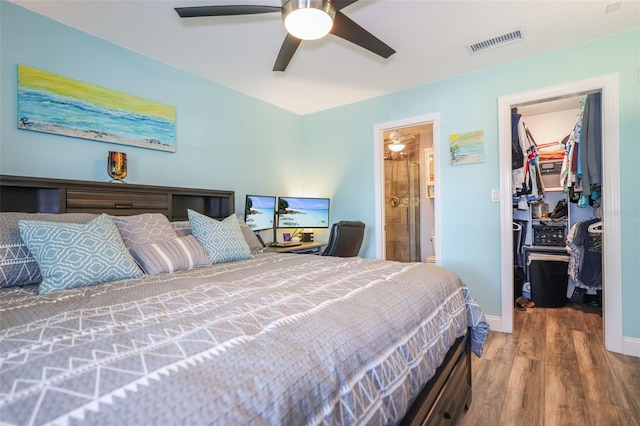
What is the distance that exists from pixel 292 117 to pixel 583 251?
3.66 meters

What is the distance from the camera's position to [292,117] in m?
4.18

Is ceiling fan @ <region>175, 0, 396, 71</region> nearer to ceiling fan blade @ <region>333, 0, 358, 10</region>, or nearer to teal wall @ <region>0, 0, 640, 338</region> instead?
ceiling fan blade @ <region>333, 0, 358, 10</region>

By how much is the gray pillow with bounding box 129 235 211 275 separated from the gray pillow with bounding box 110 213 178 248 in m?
0.06

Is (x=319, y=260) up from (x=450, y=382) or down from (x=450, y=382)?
up

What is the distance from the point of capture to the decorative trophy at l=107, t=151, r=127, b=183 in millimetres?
2326

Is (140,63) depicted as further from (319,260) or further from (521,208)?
(521,208)

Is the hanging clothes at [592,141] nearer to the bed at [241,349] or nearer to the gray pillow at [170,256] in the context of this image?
the bed at [241,349]

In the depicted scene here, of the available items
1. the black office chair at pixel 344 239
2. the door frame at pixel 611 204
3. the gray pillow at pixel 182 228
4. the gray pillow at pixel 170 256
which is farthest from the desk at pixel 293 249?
the door frame at pixel 611 204

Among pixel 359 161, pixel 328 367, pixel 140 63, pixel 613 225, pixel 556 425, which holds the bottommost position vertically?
pixel 556 425

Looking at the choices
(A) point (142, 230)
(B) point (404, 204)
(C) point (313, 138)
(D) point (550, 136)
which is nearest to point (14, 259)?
(A) point (142, 230)

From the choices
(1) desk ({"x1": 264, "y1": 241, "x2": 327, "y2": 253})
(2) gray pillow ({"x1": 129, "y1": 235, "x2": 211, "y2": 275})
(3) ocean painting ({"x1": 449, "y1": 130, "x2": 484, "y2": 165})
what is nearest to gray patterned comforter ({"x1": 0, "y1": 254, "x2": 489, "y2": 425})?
(2) gray pillow ({"x1": 129, "y1": 235, "x2": 211, "y2": 275})

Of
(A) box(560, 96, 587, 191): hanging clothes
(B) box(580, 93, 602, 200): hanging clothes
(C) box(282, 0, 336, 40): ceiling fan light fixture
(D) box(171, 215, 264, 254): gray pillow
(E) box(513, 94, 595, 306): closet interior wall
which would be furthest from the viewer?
(E) box(513, 94, 595, 306): closet interior wall

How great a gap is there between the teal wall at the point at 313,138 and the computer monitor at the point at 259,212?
0.26 m

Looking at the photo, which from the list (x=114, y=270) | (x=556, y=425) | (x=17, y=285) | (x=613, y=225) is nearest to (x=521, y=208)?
(x=613, y=225)
